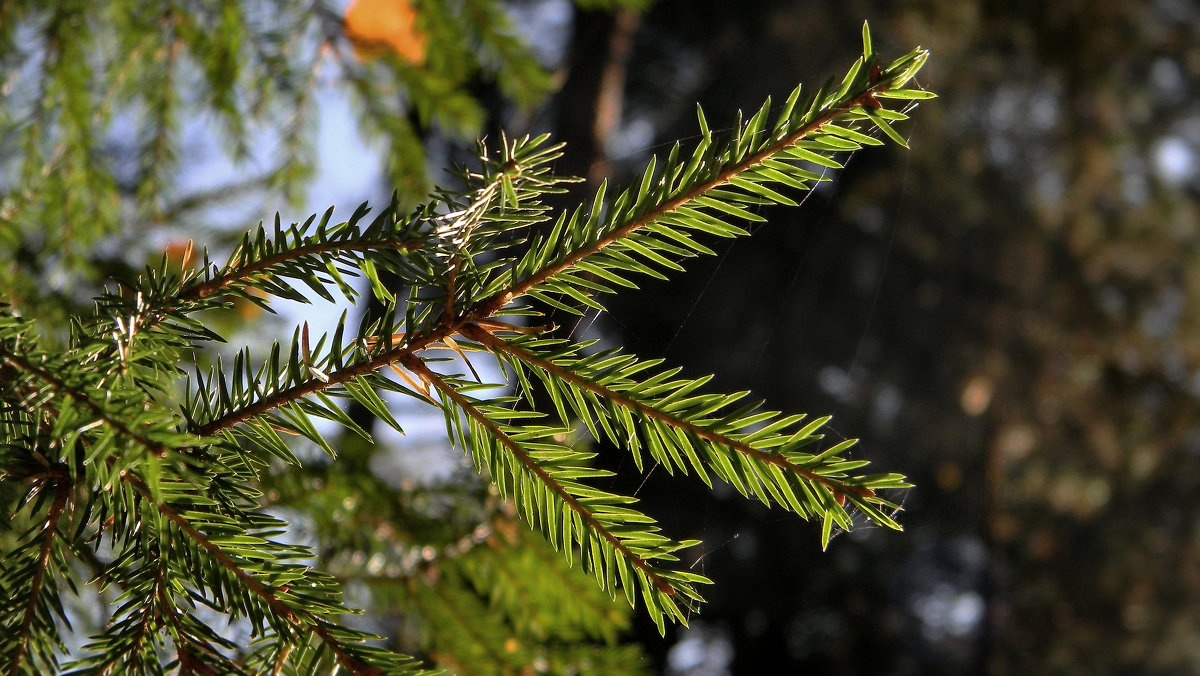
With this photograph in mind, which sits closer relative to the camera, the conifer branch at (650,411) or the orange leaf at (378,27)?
the conifer branch at (650,411)

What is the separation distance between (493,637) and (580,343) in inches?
16.6

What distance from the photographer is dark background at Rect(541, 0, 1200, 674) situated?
2707 millimetres

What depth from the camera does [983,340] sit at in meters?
3.31

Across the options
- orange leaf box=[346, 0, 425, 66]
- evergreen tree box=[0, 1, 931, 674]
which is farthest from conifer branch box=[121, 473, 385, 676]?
orange leaf box=[346, 0, 425, 66]

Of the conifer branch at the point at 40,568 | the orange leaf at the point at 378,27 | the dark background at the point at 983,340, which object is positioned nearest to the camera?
the conifer branch at the point at 40,568

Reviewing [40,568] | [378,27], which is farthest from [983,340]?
[40,568]

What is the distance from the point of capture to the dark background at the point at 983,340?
2707mm

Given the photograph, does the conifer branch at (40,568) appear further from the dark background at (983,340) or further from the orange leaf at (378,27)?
the dark background at (983,340)

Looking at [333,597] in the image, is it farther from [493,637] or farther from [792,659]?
[792,659]

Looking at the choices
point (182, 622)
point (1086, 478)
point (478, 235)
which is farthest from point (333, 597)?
point (1086, 478)

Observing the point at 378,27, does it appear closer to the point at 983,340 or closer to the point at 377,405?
the point at 377,405

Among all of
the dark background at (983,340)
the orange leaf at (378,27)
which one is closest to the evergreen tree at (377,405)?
the orange leaf at (378,27)

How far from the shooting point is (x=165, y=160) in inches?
35.5

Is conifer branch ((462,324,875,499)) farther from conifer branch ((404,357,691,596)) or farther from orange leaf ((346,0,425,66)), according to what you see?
orange leaf ((346,0,425,66))
